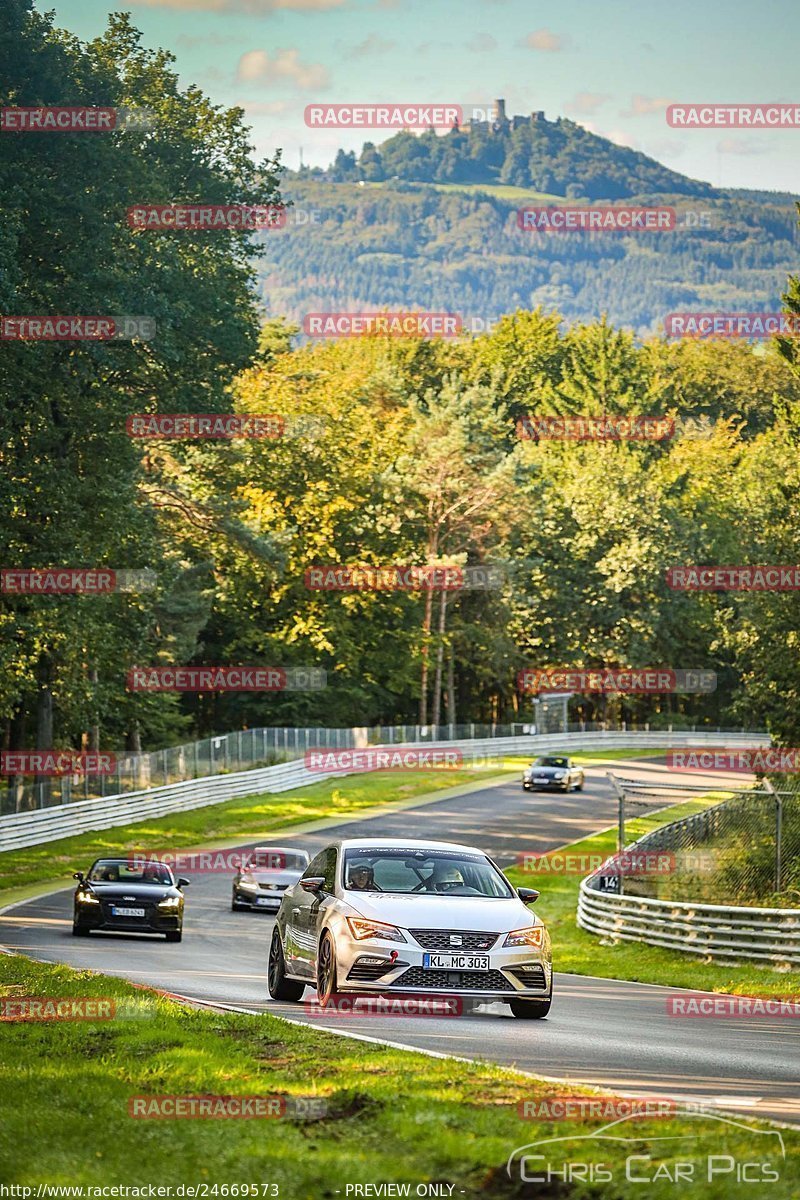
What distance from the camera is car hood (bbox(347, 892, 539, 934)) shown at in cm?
1382

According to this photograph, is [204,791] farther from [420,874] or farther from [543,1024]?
[543,1024]

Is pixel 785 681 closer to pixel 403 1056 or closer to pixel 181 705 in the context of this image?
pixel 403 1056

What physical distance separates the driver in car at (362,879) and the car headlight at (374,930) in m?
0.64

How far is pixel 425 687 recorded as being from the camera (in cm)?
8338

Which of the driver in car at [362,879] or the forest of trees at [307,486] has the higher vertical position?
the forest of trees at [307,486]

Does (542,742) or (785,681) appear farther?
(542,742)

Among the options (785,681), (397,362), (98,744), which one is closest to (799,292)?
(785,681)

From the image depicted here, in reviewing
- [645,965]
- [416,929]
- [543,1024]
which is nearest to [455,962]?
[416,929]

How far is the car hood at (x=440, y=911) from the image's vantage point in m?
13.8

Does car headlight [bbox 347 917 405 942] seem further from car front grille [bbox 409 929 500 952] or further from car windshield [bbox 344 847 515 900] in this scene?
car windshield [bbox 344 847 515 900]

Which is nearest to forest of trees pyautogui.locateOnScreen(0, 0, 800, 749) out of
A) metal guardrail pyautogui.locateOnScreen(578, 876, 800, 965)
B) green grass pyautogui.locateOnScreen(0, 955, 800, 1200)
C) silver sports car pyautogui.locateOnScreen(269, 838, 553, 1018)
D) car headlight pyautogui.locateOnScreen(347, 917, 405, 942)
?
metal guardrail pyautogui.locateOnScreen(578, 876, 800, 965)

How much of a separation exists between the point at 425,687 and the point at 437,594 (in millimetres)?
4652

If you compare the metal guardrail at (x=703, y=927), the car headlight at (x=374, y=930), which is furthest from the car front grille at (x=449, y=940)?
the metal guardrail at (x=703, y=927)

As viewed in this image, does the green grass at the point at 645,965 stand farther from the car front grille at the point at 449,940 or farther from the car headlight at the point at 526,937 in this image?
the car front grille at the point at 449,940
